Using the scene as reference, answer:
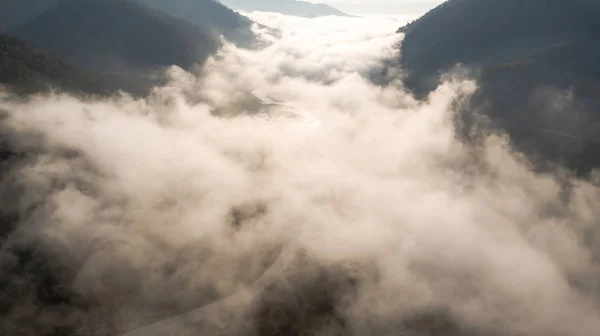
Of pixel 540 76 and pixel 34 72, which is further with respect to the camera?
pixel 540 76

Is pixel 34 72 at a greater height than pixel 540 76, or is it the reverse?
pixel 540 76

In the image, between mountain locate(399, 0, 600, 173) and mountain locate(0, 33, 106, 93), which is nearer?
mountain locate(0, 33, 106, 93)

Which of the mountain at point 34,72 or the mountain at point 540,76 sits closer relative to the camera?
the mountain at point 34,72

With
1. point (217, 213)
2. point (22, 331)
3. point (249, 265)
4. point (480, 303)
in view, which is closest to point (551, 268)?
point (480, 303)

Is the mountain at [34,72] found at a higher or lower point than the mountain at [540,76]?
lower

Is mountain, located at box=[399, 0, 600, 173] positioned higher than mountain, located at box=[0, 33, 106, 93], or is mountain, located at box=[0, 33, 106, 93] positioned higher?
mountain, located at box=[399, 0, 600, 173]
